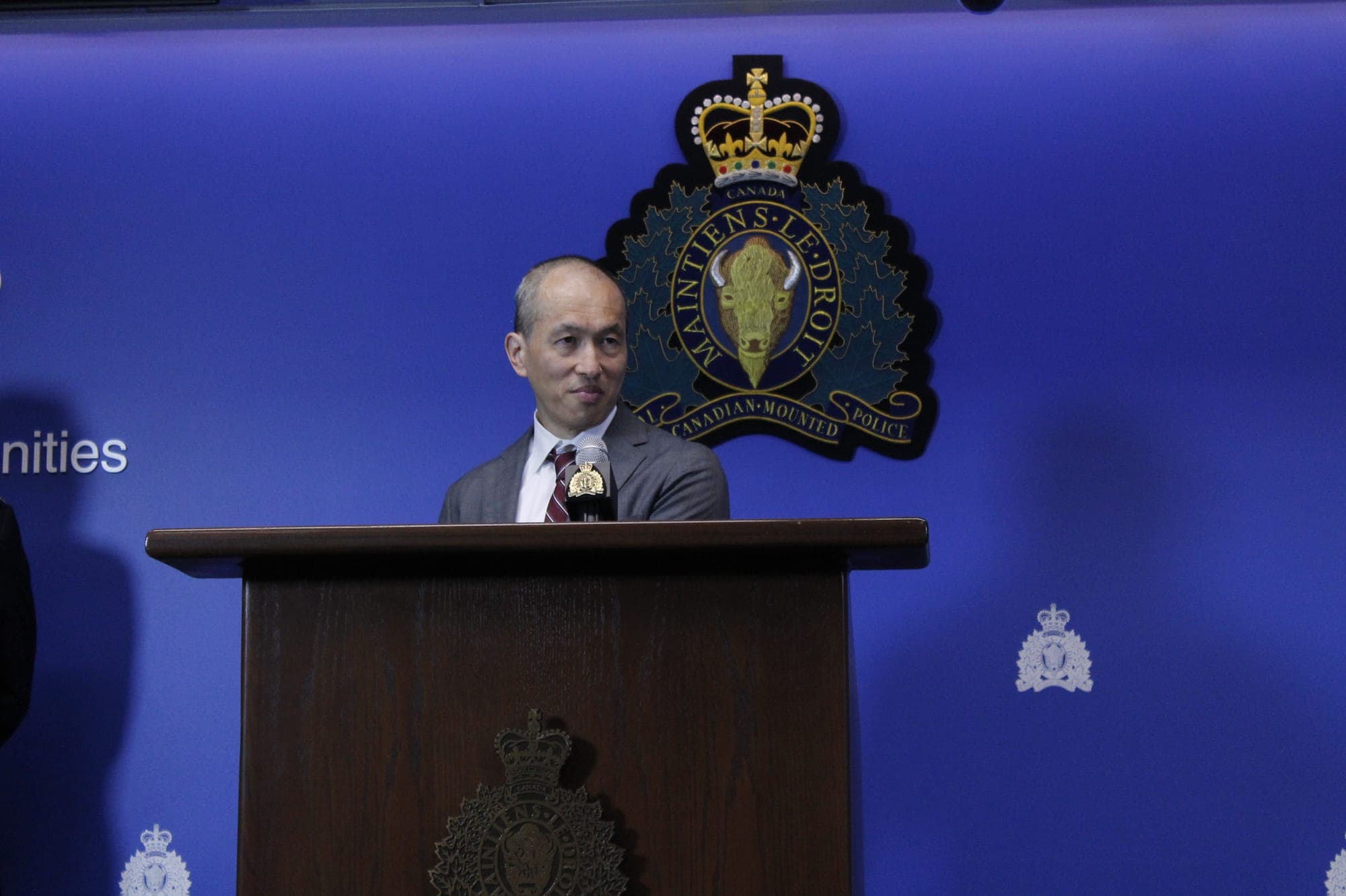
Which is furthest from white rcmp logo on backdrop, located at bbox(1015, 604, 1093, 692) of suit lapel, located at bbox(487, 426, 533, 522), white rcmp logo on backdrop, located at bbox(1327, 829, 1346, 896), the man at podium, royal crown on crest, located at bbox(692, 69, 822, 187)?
suit lapel, located at bbox(487, 426, 533, 522)

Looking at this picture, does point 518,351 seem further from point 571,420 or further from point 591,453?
point 591,453

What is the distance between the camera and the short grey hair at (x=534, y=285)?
2.31m

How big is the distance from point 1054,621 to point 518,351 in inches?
53.2

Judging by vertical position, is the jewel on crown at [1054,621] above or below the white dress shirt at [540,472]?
below

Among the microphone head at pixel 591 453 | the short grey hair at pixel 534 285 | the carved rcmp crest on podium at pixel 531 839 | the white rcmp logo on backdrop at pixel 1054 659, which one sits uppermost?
the short grey hair at pixel 534 285

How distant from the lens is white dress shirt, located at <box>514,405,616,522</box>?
6.97ft

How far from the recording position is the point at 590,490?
1.39 m

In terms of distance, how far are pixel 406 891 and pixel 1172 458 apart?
226 centimetres

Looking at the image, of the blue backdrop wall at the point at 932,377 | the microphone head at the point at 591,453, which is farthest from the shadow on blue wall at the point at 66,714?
the microphone head at the point at 591,453

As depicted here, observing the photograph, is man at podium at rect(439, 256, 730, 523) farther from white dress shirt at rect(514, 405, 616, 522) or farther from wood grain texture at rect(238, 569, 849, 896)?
wood grain texture at rect(238, 569, 849, 896)

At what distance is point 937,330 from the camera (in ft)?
9.80

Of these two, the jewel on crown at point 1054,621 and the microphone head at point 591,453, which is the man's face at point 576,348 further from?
the jewel on crown at point 1054,621

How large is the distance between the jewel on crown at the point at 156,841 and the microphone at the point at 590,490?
79.3 inches

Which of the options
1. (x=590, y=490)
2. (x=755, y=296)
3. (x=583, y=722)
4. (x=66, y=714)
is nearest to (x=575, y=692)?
(x=583, y=722)
